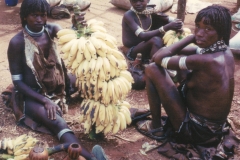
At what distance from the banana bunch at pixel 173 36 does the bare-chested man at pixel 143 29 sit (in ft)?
0.27

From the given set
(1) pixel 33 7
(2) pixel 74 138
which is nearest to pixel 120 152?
(2) pixel 74 138

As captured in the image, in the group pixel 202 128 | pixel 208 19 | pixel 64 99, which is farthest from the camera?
pixel 64 99

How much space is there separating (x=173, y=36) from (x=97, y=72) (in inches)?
67.0

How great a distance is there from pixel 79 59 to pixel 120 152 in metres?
0.98

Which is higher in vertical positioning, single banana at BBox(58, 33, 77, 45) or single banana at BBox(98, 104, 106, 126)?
single banana at BBox(58, 33, 77, 45)

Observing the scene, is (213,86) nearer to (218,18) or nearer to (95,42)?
(218,18)

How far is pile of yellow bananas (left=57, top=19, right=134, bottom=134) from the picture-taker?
117 inches

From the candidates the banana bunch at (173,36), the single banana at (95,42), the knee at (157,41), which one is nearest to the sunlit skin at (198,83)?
the single banana at (95,42)

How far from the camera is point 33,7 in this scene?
10.8 feet

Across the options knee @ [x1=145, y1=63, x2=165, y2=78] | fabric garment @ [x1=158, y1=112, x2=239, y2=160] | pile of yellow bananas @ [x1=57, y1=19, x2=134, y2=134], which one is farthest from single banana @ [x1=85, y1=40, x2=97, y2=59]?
fabric garment @ [x1=158, y1=112, x2=239, y2=160]

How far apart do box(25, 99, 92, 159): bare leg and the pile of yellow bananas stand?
0.75ft

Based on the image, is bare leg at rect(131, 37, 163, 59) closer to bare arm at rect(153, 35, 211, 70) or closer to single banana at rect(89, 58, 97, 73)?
bare arm at rect(153, 35, 211, 70)

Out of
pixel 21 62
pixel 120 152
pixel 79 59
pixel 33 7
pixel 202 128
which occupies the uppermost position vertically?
pixel 33 7

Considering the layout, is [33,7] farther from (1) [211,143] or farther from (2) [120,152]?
(1) [211,143]
